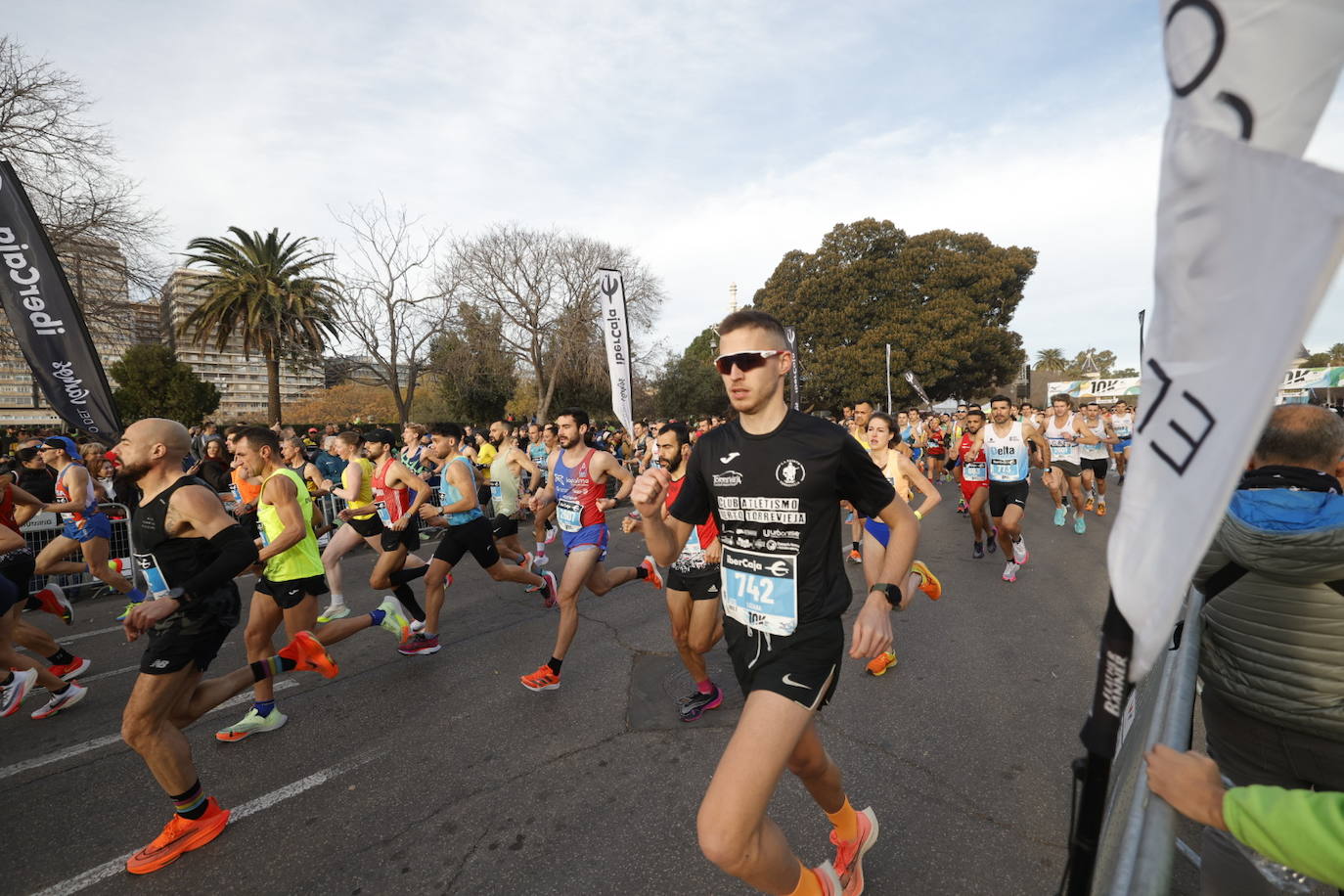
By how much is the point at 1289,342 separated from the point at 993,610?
560cm

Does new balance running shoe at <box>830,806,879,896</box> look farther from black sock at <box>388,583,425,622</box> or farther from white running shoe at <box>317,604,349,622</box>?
white running shoe at <box>317,604,349,622</box>

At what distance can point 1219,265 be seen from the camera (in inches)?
36.0

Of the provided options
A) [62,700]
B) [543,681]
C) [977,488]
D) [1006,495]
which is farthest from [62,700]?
[977,488]

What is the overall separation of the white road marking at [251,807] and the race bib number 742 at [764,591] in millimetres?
2736

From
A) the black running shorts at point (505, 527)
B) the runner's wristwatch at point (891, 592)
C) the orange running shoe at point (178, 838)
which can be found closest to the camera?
the runner's wristwatch at point (891, 592)

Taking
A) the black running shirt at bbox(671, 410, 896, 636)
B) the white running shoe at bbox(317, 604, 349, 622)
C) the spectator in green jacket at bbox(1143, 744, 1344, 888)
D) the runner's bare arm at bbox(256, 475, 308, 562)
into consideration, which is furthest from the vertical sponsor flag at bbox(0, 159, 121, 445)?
the spectator in green jacket at bbox(1143, 744, 1344, 888)

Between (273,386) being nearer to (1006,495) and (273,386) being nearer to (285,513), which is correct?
(285,513)

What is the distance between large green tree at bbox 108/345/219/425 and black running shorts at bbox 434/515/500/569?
38981 mm

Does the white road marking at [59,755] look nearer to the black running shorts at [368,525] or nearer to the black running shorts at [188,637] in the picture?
the black running shorts at [188,637]

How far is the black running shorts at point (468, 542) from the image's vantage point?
5352mm

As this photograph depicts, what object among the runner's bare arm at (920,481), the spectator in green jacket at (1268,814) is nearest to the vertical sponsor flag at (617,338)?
the runner's bare arm at (920,481)

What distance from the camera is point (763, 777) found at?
181 centimetres

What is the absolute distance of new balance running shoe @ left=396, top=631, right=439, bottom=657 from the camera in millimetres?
5133

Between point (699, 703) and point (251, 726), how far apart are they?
2940 mm
